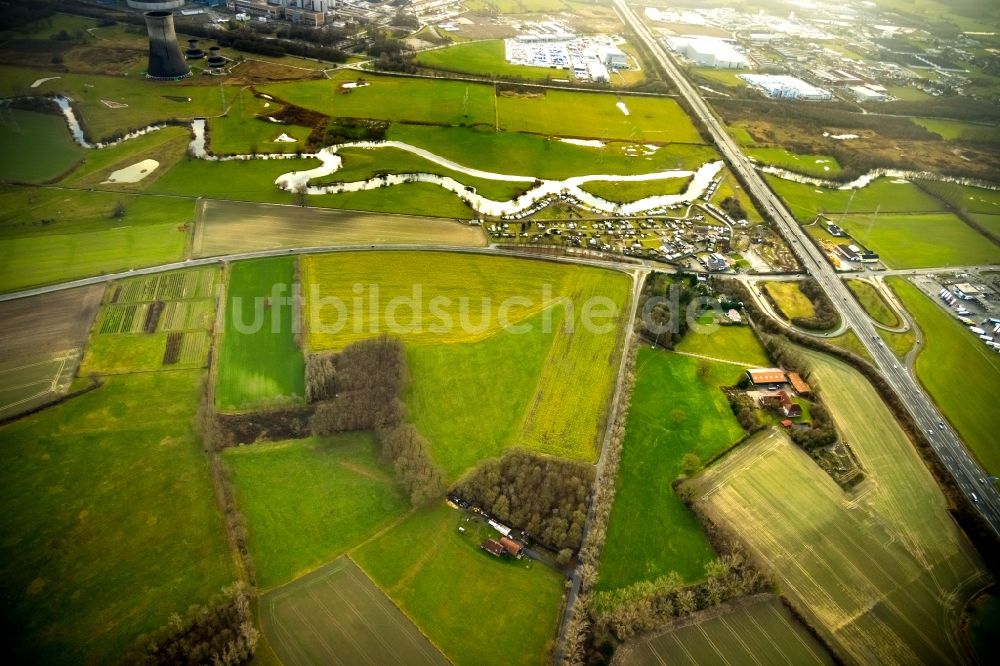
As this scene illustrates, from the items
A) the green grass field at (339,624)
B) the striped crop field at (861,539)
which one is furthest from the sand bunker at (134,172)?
the striped crop field at (861,539)

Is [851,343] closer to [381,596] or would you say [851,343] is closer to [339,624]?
[381,596]

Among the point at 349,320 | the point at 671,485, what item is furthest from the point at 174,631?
the point at 671,485

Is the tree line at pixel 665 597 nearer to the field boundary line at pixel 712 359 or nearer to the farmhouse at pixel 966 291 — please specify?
the field boundary line at pixel 712 359

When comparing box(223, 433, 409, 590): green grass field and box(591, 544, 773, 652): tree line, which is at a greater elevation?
box(591, 544, 773, 652): tree line

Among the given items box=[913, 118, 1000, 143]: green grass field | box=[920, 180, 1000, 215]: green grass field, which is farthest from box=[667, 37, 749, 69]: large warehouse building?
box=[920, 180, 1000, 215]: green grass field

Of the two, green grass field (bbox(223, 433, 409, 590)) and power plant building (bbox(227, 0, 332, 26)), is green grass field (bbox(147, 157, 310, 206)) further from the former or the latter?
power plant building (bbox(227, 0, 332, 26))
